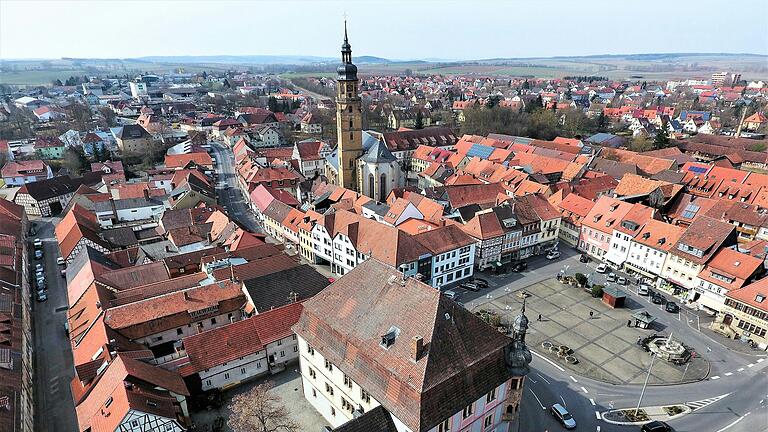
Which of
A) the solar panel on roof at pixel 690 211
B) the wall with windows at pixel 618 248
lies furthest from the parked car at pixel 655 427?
the solar panel on roof at pixel 690 211

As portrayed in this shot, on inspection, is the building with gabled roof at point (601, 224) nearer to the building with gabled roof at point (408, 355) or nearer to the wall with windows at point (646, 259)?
the wall with windows at point (646, 259)

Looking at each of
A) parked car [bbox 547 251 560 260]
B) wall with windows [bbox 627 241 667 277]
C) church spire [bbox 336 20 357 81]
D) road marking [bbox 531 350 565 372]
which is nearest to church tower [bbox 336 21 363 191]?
church spire [bbox 336 20 357 81]

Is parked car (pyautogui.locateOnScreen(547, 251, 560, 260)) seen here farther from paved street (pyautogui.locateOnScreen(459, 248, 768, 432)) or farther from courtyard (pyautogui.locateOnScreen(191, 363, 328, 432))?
courtyard (pyautogui.locateOnScreen(191, 363, 328, 432))

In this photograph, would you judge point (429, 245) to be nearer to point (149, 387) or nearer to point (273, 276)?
point (273, 276)

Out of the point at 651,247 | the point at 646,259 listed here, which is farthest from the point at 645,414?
the point at 646,259

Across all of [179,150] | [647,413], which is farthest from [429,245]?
[179,150]

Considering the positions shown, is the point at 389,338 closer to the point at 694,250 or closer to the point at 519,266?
the point at 519,266
